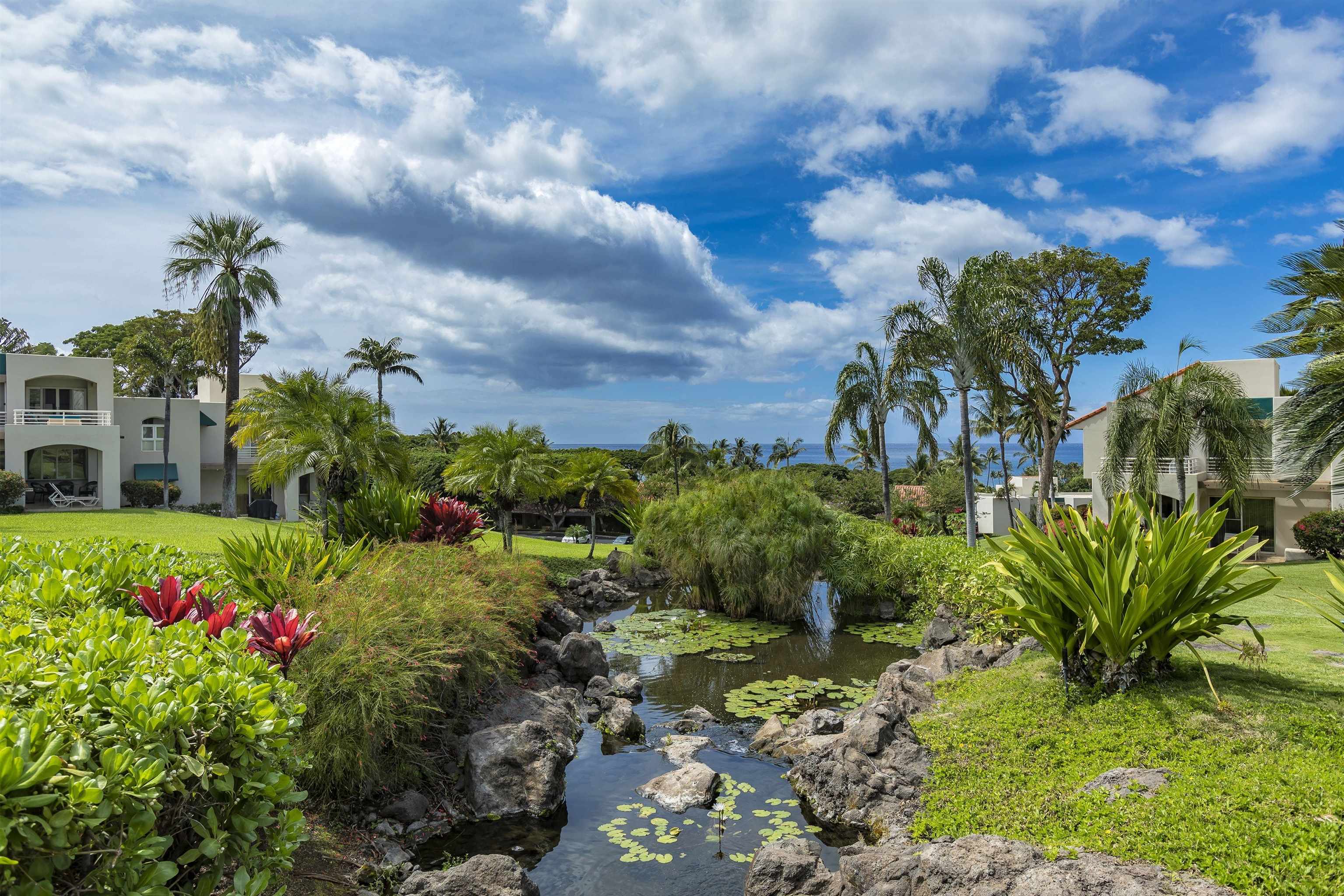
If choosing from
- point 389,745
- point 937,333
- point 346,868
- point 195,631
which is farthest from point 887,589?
point 195,631

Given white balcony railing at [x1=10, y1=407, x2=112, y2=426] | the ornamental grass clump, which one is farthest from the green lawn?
the ornamental grass clump

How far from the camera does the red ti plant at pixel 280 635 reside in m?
5.91

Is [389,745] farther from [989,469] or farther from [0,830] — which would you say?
[989,469]

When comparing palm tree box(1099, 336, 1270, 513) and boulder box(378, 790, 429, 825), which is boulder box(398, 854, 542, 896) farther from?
palm tree box(1099, 336, 1270, 513)

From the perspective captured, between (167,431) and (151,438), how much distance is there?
350 cm

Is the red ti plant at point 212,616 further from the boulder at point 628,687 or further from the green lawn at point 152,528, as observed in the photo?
the green lawn at point 152,528

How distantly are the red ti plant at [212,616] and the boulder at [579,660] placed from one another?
275 inches

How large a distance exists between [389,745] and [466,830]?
114 centimetres

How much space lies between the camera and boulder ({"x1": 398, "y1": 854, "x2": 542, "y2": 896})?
18.3ft

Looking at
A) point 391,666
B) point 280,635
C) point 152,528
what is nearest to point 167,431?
point 152,528

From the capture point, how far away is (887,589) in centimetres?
1734

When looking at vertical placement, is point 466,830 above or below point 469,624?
below

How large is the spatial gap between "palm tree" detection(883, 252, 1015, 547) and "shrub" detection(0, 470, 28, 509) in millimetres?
29835

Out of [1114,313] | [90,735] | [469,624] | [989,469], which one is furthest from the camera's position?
[989,469]
